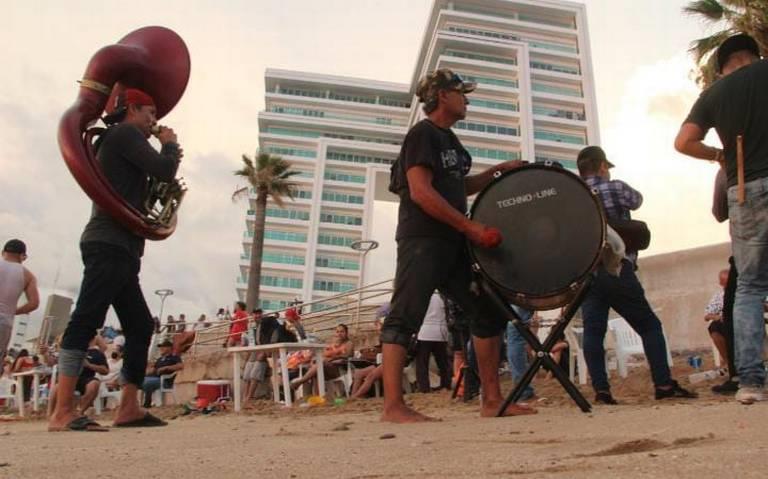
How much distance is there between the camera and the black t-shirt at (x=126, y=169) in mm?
3395

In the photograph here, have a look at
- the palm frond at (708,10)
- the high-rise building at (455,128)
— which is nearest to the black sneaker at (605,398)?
the palm frond at (708,10)

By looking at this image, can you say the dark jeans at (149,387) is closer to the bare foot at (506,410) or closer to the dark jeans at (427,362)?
the dark jeans at (427,362)

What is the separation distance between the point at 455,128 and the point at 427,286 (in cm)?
5846

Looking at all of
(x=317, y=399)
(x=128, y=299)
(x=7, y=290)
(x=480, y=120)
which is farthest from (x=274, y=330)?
(x=480, y=120)

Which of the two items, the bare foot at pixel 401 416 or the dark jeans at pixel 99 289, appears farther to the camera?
the dark jeans at pixel 99 289

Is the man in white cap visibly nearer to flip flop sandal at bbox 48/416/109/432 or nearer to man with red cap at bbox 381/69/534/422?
flip flop sandal at bbox 48/416/109/432

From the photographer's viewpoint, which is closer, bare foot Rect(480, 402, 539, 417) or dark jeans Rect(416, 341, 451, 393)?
bare foot Rect(480, 402, 539, 417)

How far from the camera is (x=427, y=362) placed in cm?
764

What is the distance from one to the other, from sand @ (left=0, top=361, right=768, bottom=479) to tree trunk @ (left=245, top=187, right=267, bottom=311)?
2769 centimetres

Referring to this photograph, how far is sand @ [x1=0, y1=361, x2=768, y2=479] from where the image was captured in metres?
1.37

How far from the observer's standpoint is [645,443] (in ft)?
5.48

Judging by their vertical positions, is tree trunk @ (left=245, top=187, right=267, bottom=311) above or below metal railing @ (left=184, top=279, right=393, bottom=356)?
above

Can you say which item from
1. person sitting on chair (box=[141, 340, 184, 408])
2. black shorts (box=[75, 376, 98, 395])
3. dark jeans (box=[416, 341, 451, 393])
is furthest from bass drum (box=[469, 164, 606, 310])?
person sitting on chair (box=[141, 340, 184, 408])

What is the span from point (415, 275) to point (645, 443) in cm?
150
